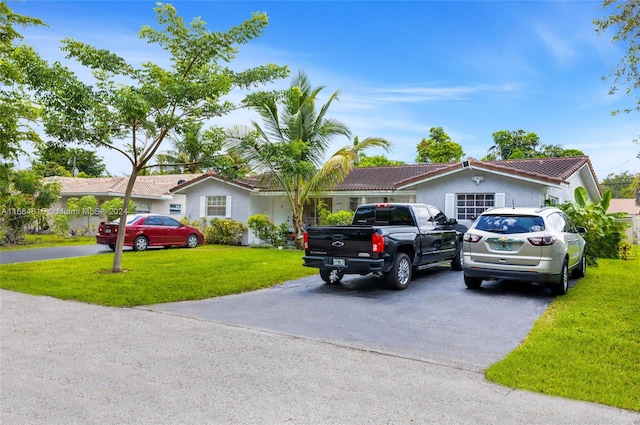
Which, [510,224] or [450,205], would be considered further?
[450,205]

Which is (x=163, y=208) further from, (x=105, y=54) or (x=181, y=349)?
(x=181, y=349)

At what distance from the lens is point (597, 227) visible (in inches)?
595

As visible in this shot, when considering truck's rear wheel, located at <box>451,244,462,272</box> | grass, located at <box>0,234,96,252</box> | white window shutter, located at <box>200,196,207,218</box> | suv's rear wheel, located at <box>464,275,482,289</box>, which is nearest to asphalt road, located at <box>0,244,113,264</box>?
grass, located at <box>0,234,96,252</box>

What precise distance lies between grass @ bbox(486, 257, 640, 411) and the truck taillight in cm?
321

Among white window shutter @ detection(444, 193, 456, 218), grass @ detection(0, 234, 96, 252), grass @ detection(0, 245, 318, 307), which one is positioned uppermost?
white window shutter @ detection(444, 193, 456, 218)

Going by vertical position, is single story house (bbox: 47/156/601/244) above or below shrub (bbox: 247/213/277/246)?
above

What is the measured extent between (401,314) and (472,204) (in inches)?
428

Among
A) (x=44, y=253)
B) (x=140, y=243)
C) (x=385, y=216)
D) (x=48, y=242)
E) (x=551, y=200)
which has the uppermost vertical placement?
(x=551, y=200)

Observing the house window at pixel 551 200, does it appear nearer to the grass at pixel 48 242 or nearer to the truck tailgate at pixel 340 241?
the truck tailgate at pixel 340 241

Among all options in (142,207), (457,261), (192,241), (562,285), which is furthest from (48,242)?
(562,285)

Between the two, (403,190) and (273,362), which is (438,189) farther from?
(273,362)

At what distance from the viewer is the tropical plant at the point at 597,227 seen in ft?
A: 49.1

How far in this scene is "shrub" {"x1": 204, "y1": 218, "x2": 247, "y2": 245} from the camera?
22.4 metres

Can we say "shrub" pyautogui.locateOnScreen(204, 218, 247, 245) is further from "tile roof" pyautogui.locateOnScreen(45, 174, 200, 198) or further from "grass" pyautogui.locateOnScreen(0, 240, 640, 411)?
"tile roof" pyautogui.locateOnScreen(45, 174, 200, 198)
